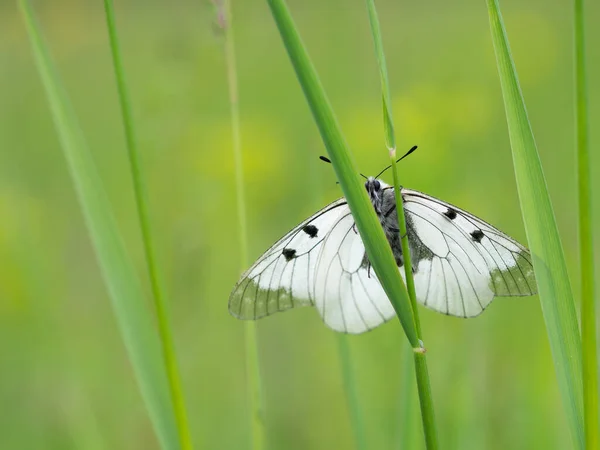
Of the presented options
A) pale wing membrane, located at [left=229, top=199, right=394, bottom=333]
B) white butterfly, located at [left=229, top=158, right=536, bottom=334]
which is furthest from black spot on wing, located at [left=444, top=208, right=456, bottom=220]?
pale wing membrane, located at [left=229, top=199, right=394, bottom=333]

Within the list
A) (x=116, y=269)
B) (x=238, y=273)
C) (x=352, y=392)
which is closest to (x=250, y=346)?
(x=352, y=392)

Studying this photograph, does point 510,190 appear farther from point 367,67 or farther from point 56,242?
point 56,242

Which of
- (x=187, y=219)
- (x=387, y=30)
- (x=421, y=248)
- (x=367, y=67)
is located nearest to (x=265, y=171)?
(x=367, y=67)

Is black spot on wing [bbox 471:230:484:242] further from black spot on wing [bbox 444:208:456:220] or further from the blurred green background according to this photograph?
the blurred green background

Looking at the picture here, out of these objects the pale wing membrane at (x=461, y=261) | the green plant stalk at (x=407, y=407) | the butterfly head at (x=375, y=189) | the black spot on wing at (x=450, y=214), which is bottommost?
the green plant stalk at (x=407, y=407)

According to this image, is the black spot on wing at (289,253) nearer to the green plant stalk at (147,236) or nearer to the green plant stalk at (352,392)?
the green plant stalk at (352,392)

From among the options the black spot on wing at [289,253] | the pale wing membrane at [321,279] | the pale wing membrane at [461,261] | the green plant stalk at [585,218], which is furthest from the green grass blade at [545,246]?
the black spot on wing at [289,253]

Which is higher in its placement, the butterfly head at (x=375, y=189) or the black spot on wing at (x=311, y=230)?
the butterfly head at (x=375, y=189)

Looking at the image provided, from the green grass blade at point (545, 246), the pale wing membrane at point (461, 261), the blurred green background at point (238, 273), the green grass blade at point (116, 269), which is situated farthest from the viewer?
the blurred green background at point (238, 273)
